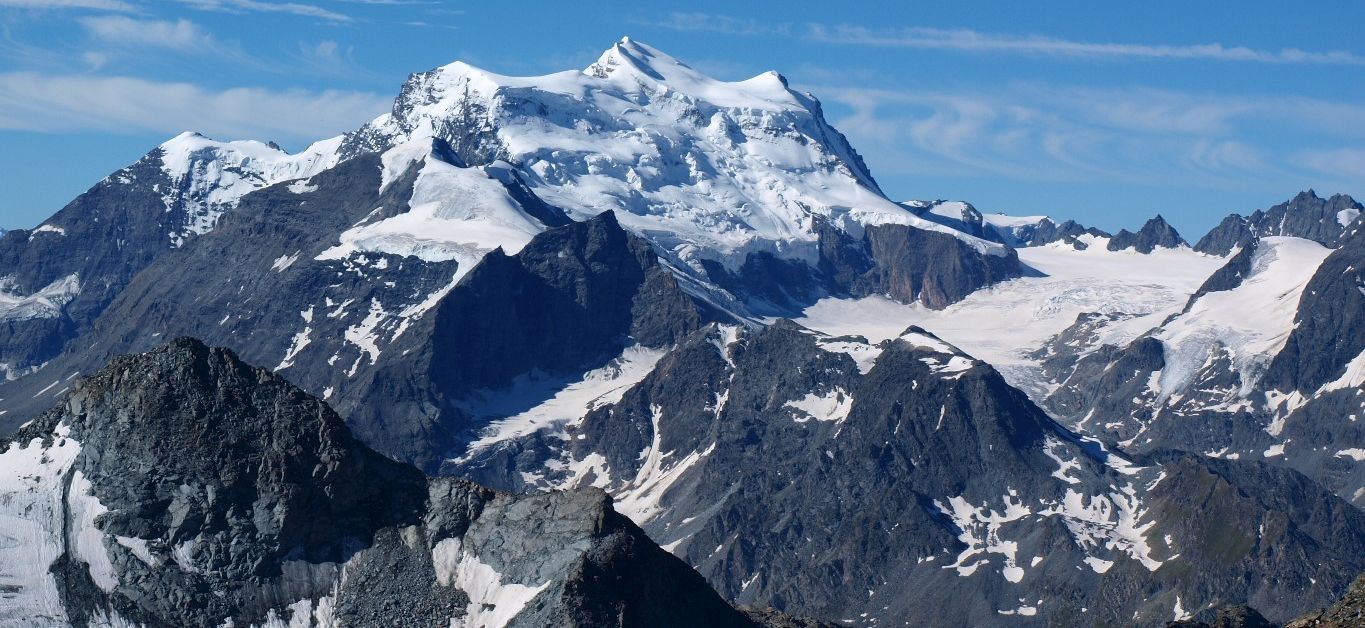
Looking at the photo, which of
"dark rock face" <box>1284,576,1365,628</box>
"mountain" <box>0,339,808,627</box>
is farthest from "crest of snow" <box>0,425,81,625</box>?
"dark rock face" <box>1284,576,1365,628</box>

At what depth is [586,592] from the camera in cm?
18262

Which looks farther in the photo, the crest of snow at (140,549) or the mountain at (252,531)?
the crest of snow at (140,549)

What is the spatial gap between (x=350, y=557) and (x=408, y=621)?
6.38m

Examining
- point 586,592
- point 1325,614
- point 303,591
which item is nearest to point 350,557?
point 303,591

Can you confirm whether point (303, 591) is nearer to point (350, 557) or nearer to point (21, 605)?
point (350, 557)

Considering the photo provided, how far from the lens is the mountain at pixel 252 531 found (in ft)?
602

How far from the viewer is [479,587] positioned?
7333 inches

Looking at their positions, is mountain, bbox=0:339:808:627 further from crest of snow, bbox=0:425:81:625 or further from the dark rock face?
the dark rock face

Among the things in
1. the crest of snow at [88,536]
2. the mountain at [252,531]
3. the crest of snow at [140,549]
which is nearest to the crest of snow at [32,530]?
the mountain at [252,531]

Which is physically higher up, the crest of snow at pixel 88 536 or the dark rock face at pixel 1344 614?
the dark rock face at pixel 1344 614

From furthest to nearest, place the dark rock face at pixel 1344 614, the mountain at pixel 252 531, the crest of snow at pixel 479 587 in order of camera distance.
Answer: the crest of snow at pixel 479 587 → the mountain at pixel 252 531 → the dark rock face at pixel 1344 614

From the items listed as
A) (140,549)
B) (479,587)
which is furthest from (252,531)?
(479,587)

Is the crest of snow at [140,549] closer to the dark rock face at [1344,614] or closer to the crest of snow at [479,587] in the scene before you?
the crest of snow at [479,587]

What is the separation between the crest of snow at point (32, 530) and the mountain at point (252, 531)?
10cm
